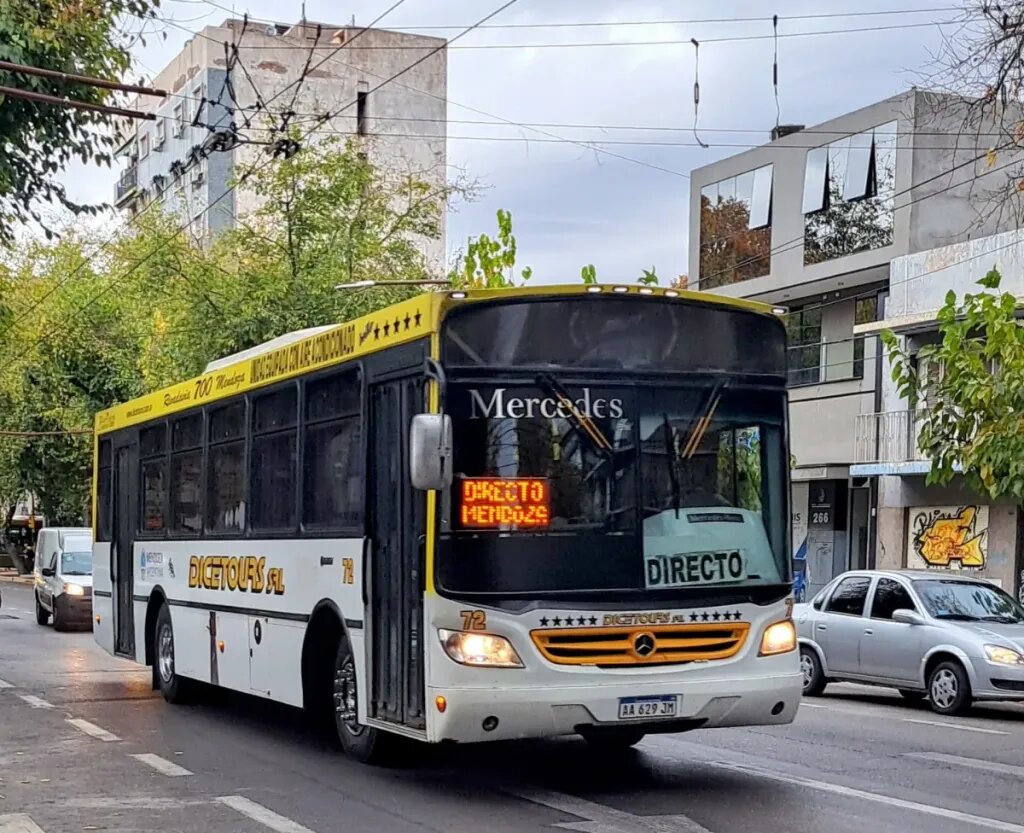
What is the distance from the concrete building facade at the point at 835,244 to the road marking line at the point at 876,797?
2081 cm

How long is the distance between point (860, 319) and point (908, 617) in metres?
17.0

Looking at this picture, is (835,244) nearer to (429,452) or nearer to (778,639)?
(778,639)

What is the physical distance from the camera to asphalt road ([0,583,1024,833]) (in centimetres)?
880

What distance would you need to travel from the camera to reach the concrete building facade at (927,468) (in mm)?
27922

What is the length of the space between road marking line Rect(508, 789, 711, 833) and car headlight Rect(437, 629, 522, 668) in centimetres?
91

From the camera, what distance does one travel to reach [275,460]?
1241 cm

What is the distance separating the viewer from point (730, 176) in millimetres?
36781

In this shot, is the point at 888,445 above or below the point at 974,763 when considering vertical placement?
above

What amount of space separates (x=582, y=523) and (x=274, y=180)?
23638 millimetres

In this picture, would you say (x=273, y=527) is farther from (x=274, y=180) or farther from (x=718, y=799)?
(x=274, y=180)

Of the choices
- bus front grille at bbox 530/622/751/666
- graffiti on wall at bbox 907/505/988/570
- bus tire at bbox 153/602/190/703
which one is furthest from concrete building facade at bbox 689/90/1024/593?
bus front grille at bbox 530/622/751/666

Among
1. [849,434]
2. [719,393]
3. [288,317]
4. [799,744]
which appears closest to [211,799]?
[719,393]

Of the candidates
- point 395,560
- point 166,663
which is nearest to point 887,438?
point 166,663

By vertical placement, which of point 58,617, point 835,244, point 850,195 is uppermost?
point 850,195
